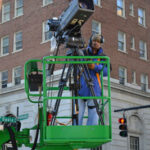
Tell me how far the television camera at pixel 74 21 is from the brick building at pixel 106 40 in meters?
24.0

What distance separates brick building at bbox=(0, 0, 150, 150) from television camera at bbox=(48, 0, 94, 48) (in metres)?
24.0

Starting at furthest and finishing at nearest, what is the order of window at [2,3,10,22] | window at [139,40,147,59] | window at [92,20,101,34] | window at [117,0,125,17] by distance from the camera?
1. window at [139,40,147,59]
2. window at [2,3,10,22]
3. window at [117,0,125,17]
4. window at [92,20,101,34]

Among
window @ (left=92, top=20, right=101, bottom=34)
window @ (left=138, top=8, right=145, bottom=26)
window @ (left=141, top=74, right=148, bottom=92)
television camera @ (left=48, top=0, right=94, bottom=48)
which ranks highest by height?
window @ (left=138, top=8, right=145, bottom=26)

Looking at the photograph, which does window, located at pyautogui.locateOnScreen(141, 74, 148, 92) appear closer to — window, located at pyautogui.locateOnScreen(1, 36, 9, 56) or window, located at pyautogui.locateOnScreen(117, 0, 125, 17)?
window, located at pyautogui.locateOnScreen(117, 0, 125, 17)

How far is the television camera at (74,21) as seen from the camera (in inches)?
238

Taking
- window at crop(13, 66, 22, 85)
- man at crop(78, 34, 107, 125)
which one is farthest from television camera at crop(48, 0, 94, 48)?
window at crop(13, 66, 22, 85)

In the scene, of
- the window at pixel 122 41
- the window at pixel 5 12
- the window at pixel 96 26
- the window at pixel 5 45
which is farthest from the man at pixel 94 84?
the window at pixel 5 12

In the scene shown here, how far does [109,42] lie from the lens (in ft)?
106

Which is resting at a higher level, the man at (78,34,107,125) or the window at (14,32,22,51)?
the window at (14,32,22,51)

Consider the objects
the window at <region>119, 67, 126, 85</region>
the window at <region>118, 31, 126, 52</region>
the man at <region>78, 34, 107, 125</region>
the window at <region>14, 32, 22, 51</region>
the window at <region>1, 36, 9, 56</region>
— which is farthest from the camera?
the window at <region>1, 36, 9, 56</region>

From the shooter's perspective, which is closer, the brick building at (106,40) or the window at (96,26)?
the window at (96,26)

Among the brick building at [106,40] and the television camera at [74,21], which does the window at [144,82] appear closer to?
the brick building at [106,40]

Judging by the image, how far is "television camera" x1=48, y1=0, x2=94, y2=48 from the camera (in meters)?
6.04

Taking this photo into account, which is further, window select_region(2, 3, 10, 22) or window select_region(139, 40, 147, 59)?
window select_region(139, 40, 147, 59)
